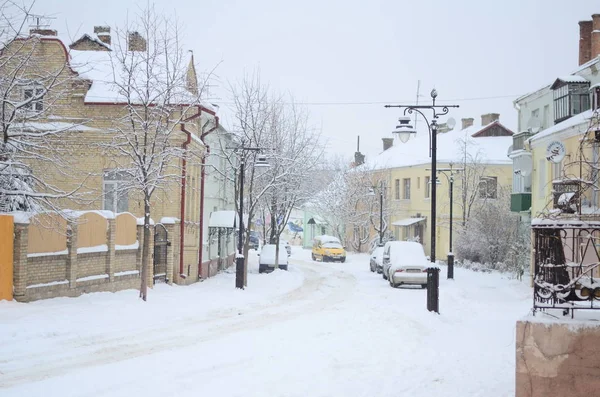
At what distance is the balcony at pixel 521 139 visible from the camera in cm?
3716

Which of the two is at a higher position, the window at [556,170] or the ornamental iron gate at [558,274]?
the window at [556,170]

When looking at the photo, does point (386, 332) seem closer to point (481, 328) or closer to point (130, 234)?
point (481, 328)

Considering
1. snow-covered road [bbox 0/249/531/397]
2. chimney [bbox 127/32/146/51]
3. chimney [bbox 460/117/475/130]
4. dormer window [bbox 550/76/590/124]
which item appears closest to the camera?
snow-covered road [bbox 0/249/531/397]

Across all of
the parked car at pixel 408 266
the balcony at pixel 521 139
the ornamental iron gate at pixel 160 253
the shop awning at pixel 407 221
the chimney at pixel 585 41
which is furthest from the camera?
the shop awning at pixel 407 221

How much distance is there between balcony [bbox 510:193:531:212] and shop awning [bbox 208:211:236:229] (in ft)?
46.3

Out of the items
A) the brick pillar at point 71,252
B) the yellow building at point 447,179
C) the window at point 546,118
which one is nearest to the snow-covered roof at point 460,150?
the yellow building at point 447,179

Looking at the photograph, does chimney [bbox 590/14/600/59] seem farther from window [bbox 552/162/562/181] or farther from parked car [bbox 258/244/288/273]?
parked car [bbox 258/244/288/273]

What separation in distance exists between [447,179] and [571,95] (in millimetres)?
29606

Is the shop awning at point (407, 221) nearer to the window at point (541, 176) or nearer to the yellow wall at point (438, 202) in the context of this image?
the yellow wall at point (438, 202)

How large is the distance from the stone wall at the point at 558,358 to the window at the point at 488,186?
170ft

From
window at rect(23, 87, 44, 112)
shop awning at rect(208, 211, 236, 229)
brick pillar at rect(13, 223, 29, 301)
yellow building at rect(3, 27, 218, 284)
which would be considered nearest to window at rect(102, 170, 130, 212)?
yellow building at rect(3, 27, 218, 284)

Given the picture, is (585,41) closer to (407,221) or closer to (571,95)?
(571,95)

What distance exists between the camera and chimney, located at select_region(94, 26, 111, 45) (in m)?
32.8

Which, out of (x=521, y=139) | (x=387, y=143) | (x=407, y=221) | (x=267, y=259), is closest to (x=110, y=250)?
(x=267, y=259)
